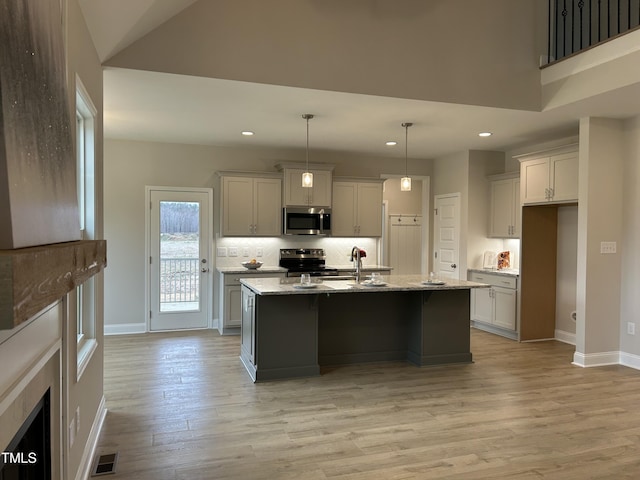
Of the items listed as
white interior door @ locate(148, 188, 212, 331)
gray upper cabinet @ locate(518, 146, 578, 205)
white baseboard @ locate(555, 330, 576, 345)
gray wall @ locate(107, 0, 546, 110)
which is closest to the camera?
gray wall @ locate(107, 0, 546, 110)

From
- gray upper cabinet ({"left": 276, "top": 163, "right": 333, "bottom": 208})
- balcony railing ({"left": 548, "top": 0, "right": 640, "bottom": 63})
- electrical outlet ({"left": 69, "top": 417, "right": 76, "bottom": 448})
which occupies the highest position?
balcony railing ({"left": 548, "top": 0, "right": 640, "bottom": 63})

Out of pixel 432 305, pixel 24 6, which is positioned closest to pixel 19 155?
pixel 24 6

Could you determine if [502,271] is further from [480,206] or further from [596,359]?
[596,359]

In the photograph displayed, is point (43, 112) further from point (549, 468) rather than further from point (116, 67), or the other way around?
point (549, 468)

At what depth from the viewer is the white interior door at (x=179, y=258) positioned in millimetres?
6324

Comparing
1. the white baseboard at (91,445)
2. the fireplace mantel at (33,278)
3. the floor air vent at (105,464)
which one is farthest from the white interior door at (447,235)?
the fireplace mantel at (33,278)

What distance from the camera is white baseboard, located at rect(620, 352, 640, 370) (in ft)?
15.8

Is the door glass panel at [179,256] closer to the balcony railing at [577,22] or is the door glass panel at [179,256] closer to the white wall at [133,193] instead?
the white wall at [133,193]

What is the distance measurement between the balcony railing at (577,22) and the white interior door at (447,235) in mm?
2571

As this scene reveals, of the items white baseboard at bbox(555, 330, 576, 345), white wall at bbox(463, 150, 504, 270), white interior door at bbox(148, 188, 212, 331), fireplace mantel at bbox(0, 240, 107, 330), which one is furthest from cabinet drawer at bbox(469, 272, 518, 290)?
fireplace mantel at bbox(0, 240, 107, 330)

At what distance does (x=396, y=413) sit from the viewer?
139 inches

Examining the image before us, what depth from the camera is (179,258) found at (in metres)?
6.45

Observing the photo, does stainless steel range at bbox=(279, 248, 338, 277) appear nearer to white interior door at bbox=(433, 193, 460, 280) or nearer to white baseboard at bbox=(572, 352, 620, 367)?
white interior door at bbox=(433, 193, 460, 280)

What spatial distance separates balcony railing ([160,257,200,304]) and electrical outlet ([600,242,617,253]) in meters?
5.21
